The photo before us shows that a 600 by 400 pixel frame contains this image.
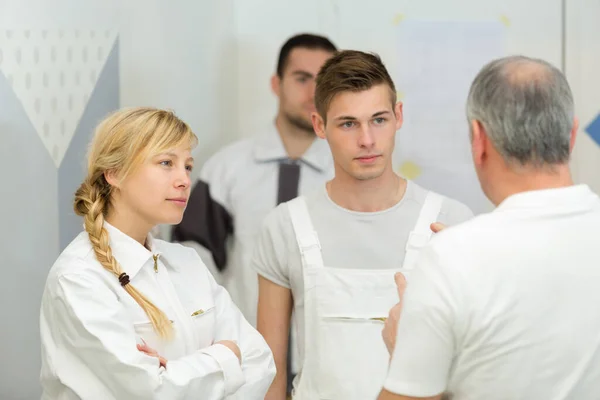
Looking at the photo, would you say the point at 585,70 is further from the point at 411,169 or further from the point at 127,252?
the point at 127,252

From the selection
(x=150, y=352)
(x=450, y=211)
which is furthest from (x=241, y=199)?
(x=150, y=352)

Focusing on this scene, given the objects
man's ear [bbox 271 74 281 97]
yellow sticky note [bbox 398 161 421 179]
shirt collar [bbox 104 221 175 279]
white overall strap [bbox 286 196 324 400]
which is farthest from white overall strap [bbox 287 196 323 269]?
yellow sticky note [bbox 398 161 421 179]

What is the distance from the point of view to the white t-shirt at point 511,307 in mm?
1297

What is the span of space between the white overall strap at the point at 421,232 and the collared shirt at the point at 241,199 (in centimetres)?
82

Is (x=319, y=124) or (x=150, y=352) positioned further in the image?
(x=319, y=124)

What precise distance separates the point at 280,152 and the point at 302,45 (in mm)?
385

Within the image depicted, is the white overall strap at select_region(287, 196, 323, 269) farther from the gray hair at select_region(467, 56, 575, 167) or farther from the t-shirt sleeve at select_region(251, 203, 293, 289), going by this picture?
the gray hair at select_region(467, 56, 575, 167)

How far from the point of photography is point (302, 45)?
10.0 feet

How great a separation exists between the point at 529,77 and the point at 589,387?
47cm

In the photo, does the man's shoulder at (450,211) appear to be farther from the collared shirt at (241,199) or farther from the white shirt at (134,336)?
the collared shirt at (241,199)

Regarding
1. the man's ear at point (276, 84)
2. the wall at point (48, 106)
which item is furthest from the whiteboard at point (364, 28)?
the wall at point (48, 106)

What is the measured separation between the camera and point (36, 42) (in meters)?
2.25

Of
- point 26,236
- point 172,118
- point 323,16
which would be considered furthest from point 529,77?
point 323,16

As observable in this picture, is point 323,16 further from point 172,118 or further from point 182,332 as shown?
point 182,332
